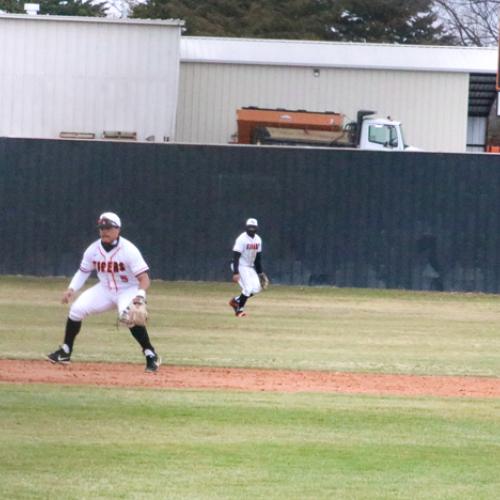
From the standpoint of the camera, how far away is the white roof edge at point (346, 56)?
4069 centimetres

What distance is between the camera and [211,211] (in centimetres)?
2964

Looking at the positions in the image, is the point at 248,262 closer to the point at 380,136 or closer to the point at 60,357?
the point at 60,357

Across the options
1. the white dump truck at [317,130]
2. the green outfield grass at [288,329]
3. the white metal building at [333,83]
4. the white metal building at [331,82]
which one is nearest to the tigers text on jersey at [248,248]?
the green outfield grass at [288,329]

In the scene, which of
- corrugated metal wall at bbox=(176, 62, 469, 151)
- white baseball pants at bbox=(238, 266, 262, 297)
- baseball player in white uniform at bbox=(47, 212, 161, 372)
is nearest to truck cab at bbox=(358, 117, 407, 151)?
corrugated metal wall at bbox=(176, 62, 469, 151)

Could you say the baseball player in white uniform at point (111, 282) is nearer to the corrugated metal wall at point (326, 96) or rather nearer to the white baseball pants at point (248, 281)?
the white baseball pants at point (248, 281)

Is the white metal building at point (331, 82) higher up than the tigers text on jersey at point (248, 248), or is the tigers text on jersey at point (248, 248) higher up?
the white metal building at point (331, 82)

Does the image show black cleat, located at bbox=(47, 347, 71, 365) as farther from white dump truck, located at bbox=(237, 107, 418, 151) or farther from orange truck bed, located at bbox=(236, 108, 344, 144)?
orange truck bed, located at bbox=(236, 108, 344, 144)

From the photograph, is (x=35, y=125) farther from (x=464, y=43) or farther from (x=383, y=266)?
(x=464, y=43)

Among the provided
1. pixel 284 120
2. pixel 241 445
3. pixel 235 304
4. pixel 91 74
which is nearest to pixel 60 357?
pixel 241 445

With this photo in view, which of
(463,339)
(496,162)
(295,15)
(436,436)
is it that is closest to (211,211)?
(496,162)

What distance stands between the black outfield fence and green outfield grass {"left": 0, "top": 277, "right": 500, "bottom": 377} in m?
0.58

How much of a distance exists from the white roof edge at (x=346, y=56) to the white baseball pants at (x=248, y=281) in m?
17.1

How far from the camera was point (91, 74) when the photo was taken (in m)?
35.4

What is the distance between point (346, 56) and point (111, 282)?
27030 millimetres
